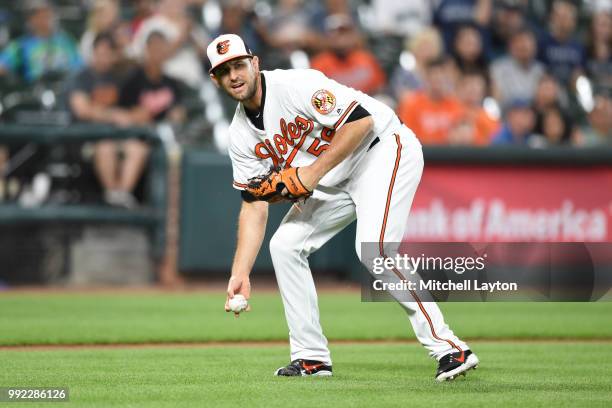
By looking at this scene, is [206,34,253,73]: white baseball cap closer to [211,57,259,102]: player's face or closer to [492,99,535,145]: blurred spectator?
[211,57,259,102]: player's face

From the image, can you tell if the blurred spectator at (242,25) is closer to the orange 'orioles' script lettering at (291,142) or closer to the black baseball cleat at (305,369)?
the orange 'orioles' script lettering at (291,142)

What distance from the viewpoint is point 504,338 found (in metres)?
8.71

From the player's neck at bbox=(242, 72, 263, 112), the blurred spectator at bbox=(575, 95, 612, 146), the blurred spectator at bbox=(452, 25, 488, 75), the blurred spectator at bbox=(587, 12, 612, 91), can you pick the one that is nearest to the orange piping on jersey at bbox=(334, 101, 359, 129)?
the player's neck at bbox=(242, 72, 263, 112)

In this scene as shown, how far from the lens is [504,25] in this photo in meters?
16.1

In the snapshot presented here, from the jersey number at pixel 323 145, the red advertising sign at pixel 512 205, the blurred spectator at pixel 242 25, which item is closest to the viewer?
the jersey number at pixel 323 145

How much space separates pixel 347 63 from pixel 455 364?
8.40 metres

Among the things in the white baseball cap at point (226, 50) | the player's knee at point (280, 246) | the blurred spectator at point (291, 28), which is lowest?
the player's knee at point (280, 246)

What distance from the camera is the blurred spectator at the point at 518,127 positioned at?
45.2 feet

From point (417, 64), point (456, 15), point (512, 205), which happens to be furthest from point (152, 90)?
point (456, 15)

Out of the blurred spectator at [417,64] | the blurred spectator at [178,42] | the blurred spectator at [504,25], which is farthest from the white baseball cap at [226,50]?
the blurred spectator at [504,25]

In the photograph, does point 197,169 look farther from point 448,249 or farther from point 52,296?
point 448,249

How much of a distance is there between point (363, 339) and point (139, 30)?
732 centimetres

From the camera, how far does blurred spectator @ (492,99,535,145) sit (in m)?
13.8

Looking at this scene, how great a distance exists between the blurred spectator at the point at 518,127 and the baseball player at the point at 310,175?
765 centimetres
